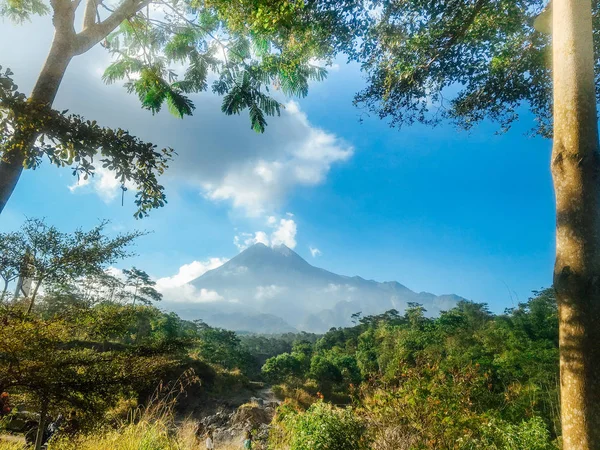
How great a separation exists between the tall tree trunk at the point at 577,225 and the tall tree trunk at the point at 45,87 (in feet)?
13.8

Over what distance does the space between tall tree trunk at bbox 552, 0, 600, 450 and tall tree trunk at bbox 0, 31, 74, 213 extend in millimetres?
4219

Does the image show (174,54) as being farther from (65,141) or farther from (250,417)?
(250,417)

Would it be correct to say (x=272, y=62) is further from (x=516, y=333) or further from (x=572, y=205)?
(x=516, y=333)

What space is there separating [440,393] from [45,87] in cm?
687

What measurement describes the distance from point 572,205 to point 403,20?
4.13 m

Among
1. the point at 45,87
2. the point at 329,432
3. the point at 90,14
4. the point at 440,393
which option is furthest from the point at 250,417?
the point at 90,14

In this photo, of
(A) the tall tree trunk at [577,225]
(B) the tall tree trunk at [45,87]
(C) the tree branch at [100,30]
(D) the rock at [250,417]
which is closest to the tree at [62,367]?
(B) the tall tree trunk at [45,87]

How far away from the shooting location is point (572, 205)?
1.91m

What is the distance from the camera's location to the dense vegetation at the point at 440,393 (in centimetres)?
455

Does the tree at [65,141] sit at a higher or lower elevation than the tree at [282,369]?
higher

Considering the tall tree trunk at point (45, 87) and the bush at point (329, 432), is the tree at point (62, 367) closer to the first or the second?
the tall tree trunk at point (45, 87)

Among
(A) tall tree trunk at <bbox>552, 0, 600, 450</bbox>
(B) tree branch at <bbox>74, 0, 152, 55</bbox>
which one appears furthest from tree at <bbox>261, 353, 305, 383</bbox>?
(A) tall tree trunk at <bbox>552, 0, 600, 450</bbox>

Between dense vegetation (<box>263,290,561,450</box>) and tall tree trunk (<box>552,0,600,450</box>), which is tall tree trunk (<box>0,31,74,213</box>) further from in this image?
dense vegetation (<box>263,290,561,450</box>)

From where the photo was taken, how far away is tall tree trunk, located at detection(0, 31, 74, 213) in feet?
10.5
